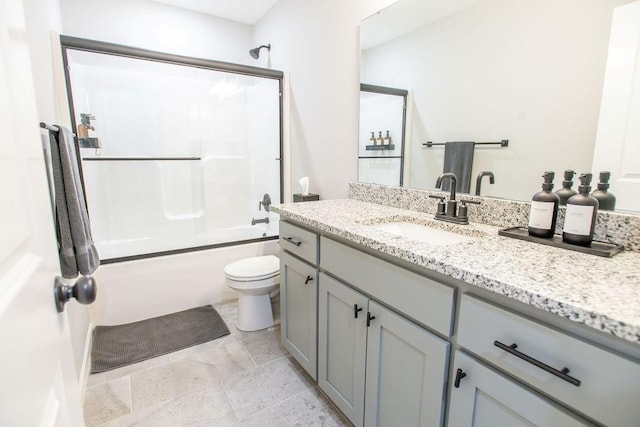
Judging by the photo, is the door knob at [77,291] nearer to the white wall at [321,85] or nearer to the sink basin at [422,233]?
the sink basin at [422,233]

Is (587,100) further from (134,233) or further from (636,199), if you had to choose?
(134,233)

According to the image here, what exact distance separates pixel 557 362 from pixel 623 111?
2.77 feet

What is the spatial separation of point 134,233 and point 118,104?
1100 mm

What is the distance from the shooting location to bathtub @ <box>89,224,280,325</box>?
2209 millimetres

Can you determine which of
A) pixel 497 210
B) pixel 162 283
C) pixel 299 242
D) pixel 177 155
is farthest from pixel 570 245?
pixel 177 155

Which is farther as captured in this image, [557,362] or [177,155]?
[177,155]

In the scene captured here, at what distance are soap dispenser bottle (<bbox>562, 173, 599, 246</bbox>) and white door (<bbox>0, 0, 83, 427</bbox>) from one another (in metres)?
1.32

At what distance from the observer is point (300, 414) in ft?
4.99

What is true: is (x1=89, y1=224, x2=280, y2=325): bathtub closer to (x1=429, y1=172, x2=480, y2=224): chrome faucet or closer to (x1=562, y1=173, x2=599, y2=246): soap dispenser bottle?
(x1=429, y1=172, x2=480, y2=224): chrome faucet

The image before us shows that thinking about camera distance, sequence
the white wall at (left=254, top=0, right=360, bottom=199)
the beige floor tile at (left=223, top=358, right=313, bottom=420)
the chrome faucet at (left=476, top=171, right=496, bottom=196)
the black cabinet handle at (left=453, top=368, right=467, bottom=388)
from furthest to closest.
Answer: the white wall at (left=254, top=0, right=360, bottom=199), the beige floor tile at (left=223, top=358, right=313, bottom=420), the chrome faucet at (left=476, top=171, right=496, bottom=196), the black cabinet handle at (left=453, top=368, right=467, bottom=388)

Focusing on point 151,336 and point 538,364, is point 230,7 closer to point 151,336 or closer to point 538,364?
point 151,336

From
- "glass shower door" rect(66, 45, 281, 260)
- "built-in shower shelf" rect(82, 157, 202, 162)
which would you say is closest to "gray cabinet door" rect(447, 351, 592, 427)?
"glass shower door" rect(66, 45, 281, 260)

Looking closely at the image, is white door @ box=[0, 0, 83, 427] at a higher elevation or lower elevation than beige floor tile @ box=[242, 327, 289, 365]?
higher

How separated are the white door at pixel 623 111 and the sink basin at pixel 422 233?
483 millimetres
